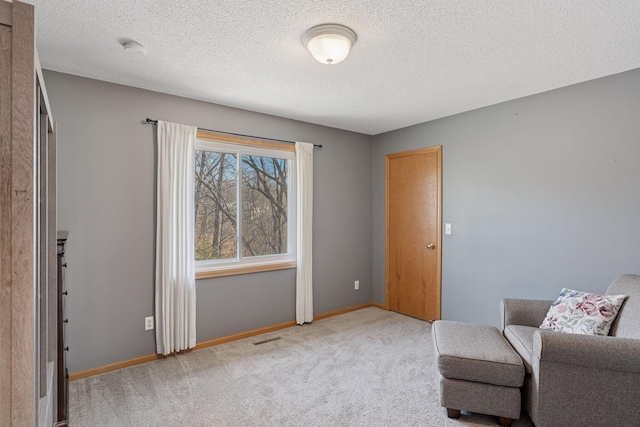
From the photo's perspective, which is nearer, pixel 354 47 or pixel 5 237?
pixel 5 237

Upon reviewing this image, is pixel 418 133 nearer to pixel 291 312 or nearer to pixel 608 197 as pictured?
pixel 608 197

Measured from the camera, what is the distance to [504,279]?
333 centimetres

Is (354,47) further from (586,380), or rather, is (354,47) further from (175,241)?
(586,380)

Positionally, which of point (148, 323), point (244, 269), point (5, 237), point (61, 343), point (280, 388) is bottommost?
point (280, 388)

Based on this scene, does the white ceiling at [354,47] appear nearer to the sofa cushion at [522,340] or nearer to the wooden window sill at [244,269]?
the wooden window sill at [244,269]

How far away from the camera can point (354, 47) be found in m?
2.21

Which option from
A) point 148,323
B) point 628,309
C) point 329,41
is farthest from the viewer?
point 148,323

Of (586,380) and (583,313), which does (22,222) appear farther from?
(583,313)

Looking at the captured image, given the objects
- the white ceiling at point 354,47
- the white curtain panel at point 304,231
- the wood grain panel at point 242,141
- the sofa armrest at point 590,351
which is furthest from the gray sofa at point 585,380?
the wood grain panel at point 242,141

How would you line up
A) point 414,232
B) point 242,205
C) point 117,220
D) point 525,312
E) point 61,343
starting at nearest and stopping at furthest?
point 61,343
point 525,312
point 117,220
point 242,205
point 414,232

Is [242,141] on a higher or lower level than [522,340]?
higher

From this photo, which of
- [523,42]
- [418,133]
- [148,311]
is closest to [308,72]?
[523,42]

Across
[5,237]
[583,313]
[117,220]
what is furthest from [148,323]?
[583,313]

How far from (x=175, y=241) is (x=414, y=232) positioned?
277cm
